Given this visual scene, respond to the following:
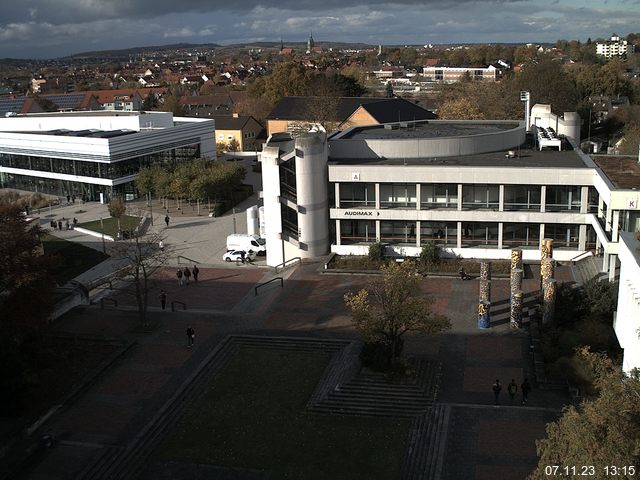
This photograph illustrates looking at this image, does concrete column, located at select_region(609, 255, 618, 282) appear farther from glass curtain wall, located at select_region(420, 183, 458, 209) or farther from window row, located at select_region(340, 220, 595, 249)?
glass curtain wall, located at select_region(420, 183, 458, 209)

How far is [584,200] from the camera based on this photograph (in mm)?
41375

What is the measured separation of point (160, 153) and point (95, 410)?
160ft

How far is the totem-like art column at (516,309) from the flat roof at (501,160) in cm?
1313

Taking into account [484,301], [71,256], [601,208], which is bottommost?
[71,256]

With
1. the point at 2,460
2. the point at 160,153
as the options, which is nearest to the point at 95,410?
the point at 2,460

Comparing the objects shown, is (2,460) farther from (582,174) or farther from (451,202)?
(582,174)

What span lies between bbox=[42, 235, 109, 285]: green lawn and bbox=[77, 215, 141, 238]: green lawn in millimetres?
3607

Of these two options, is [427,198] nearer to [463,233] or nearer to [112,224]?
[463,233]

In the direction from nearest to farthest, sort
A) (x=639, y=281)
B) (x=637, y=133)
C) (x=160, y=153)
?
(x=639, y=281)
(x=637, y=133)
(x=160, y=153)

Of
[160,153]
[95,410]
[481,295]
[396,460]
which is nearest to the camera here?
[396,460]

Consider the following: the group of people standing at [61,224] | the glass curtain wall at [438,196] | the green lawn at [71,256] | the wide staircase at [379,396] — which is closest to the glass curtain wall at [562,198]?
the glass curtain wall at [438,196]

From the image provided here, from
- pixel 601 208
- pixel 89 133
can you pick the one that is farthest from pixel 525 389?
pixel 89 133

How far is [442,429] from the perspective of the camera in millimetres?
24750

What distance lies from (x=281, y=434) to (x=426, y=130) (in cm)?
3493
